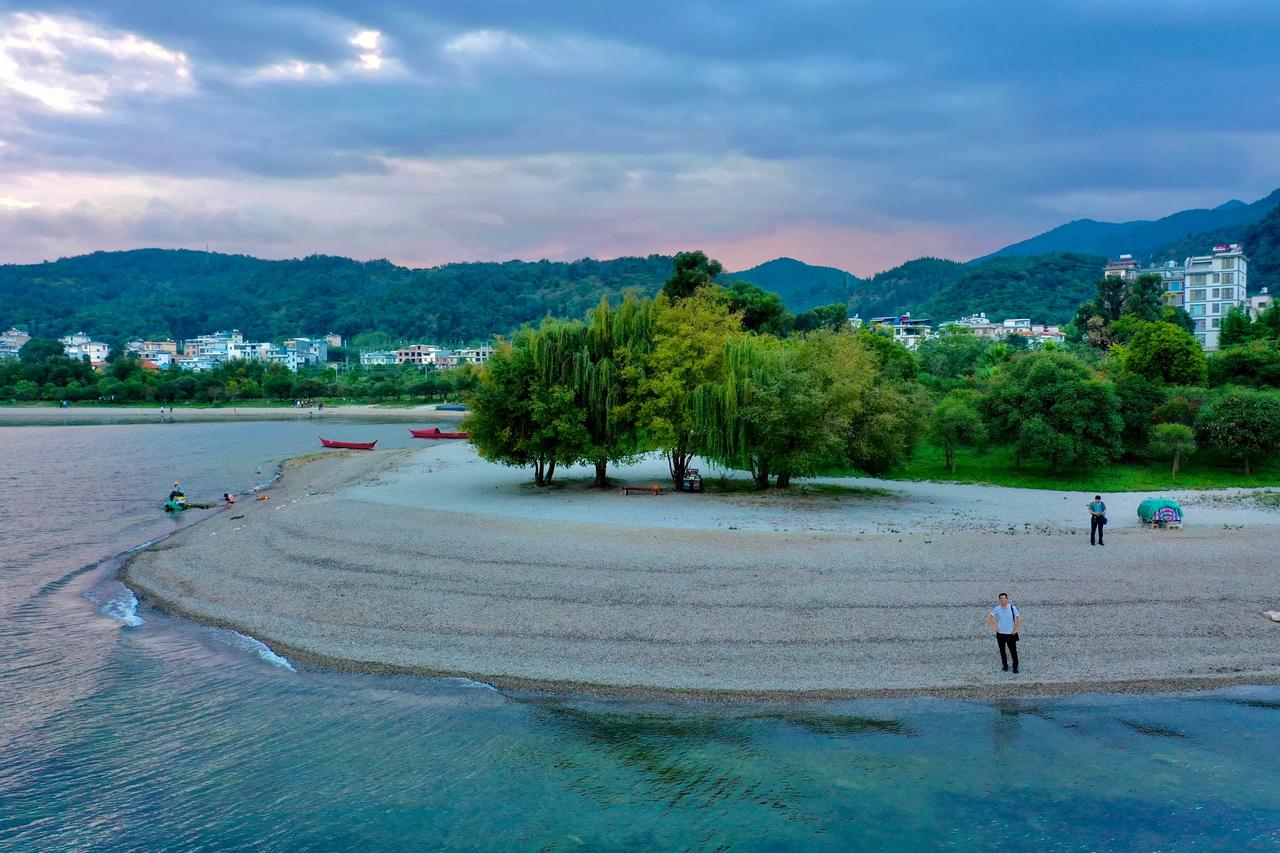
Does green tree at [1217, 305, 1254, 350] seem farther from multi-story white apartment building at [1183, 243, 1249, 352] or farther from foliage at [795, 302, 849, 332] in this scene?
multi-story white apartment building at [1183, 243, 1249, 352]

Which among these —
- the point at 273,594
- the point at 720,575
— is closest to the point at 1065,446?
the point at 720,575

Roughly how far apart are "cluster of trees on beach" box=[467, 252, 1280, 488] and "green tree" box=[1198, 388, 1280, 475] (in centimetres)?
7

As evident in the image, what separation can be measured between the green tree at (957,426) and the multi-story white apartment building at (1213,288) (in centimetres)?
10533

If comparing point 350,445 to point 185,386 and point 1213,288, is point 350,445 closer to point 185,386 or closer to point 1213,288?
point 185,386

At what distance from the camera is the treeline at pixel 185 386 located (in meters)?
152

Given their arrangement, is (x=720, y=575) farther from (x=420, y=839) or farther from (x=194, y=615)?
(x=194, y=615)

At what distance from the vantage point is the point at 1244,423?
1629 inches

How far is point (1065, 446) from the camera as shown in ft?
135

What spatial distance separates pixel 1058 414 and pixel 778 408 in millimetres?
18102

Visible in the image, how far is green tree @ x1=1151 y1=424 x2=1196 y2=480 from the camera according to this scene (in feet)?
136

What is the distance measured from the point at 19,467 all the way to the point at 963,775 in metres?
71.7

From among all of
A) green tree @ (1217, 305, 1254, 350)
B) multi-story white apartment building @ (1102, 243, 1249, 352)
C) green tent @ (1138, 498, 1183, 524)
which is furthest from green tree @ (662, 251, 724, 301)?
multi-story white apartment building @ (1102, 243, 1249, 352)

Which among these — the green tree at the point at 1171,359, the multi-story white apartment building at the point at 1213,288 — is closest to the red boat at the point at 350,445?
the green tree at the point at 1171,359

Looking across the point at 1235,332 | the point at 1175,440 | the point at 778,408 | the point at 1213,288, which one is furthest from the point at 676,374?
the point at 1213,288
